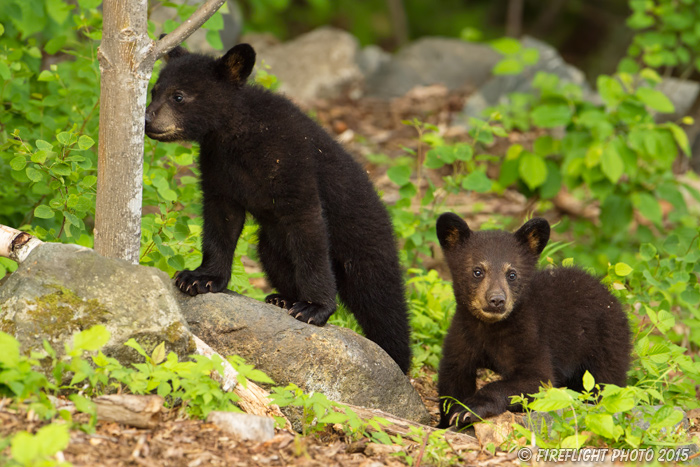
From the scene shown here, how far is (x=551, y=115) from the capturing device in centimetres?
854

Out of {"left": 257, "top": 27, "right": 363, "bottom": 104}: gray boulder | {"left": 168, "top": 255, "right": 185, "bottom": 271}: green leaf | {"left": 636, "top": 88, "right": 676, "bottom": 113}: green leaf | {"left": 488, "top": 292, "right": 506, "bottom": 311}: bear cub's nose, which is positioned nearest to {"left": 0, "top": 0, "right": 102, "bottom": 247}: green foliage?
{"left": 168, "top": 255, "right": 185, "bottom": 271}: green leaf

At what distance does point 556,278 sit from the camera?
525 cm

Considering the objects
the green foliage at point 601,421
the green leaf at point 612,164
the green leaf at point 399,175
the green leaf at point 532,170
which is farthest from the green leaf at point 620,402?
the green leaf at point 532,170

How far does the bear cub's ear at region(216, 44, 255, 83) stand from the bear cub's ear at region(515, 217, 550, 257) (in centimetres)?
199

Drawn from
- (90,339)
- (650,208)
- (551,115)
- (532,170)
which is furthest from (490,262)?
(650,208)

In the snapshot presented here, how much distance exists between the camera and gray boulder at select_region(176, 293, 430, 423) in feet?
14.8

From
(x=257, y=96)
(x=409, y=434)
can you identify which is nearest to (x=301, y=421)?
(x=409, y=434)

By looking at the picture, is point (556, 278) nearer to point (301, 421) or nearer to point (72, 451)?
point (301, 421)

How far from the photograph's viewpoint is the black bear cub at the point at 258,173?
4648 millimetres

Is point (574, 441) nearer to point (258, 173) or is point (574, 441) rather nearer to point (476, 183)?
point (258, 173)

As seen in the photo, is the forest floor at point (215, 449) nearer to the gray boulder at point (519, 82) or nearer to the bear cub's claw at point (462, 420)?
the bear cub's claw at point (462, 420)

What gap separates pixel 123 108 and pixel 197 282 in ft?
4.00

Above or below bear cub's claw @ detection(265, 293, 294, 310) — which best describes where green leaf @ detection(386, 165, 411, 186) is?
above

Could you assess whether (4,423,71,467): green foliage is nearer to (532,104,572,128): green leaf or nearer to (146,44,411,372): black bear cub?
(146,44,411,372): black bear cub
